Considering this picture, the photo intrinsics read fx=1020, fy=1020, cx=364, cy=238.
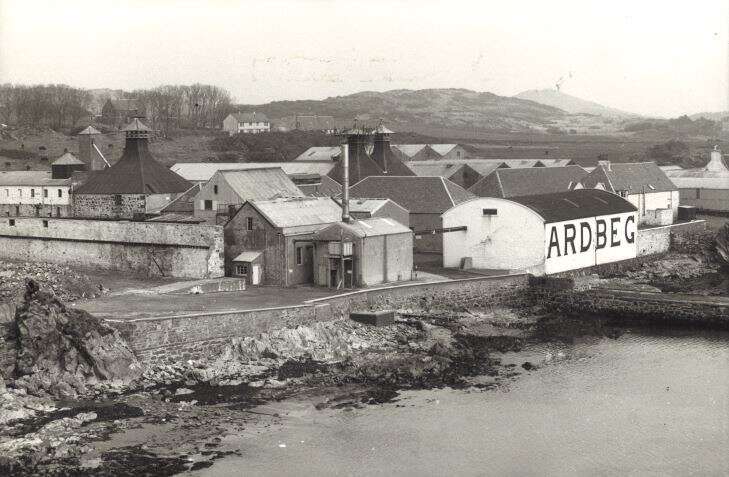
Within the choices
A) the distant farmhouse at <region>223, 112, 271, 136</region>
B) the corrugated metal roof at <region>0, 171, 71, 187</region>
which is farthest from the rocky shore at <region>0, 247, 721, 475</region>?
the distant farmhouse at <region>223, 112, 271, 136</region>

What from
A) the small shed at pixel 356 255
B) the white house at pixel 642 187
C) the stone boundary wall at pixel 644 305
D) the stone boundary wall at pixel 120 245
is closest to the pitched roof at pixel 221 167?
the white house at pixel 642 187

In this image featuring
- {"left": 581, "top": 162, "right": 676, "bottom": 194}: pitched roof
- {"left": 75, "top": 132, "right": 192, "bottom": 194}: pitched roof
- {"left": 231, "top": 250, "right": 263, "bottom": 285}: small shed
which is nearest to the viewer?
{"left": 231, "top": 250, "right": 263, "bottom": 285}: small shed

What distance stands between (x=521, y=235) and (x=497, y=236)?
1173mm

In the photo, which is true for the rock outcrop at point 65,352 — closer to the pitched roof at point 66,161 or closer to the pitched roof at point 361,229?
the pitched roof at point 361,229

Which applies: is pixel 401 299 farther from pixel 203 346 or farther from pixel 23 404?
pixel 23 404

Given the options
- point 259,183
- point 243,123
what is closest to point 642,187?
point 259,183

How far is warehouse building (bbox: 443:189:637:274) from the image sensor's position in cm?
4856

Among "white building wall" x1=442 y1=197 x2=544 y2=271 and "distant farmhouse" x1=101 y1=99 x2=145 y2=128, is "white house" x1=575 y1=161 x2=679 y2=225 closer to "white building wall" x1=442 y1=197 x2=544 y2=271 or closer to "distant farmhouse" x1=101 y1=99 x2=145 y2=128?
"white building wall" x1=442 y1=197 x2=544 y2=271

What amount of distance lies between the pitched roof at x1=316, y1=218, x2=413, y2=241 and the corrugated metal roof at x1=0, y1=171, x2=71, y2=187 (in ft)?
80.9

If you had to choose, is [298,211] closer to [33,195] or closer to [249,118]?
[33,195]

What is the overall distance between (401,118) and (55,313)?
485ft

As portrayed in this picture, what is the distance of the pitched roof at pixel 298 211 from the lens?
44062 mm

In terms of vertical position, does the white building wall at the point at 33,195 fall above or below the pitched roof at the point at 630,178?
below

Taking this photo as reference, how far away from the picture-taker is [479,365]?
35.5m
